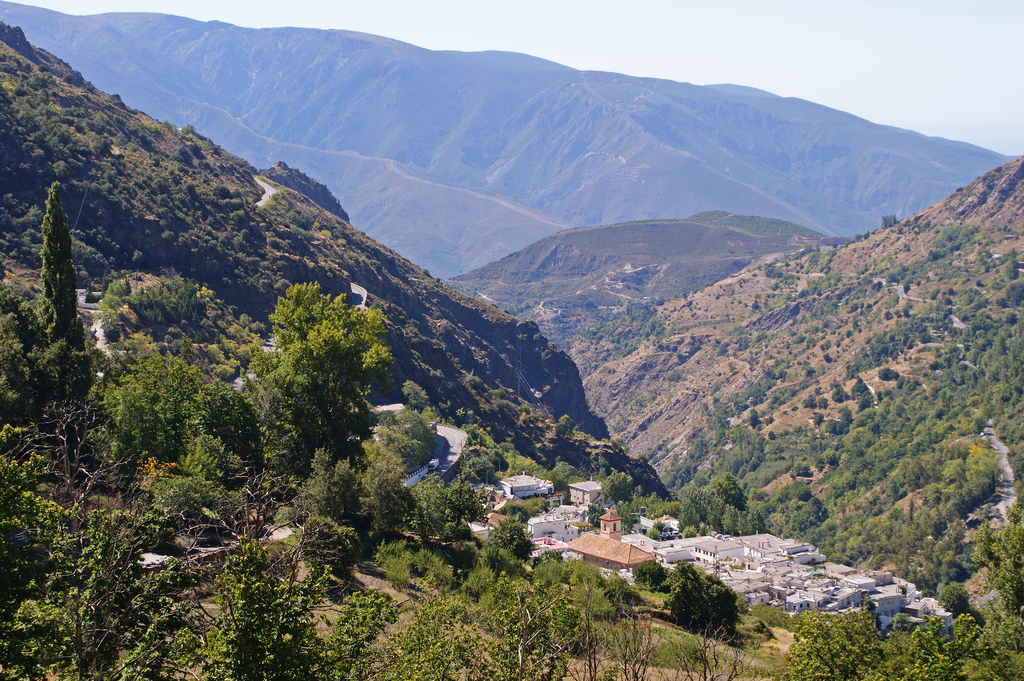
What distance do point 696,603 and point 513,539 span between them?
7.44 meters

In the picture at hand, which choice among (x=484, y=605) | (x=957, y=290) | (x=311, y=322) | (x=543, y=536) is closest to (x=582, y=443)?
(x=543, y=536)

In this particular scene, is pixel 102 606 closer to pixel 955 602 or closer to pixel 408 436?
pixel 408 436

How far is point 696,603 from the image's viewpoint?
A: 30.8 meters

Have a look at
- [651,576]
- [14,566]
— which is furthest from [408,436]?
[14,566]

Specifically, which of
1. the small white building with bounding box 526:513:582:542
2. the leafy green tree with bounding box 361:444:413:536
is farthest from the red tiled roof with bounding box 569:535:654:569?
the leafy green tree with bounding box 361:444:413:536

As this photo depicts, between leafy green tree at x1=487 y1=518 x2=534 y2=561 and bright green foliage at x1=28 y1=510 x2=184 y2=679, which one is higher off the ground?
bright green foliage at x1=28 y1=510 x2=184 y2=679

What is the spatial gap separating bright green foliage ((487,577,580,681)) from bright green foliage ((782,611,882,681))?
699 centimetres

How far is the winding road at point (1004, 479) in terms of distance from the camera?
83188 millimetres

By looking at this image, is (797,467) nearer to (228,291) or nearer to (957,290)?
(957,290)

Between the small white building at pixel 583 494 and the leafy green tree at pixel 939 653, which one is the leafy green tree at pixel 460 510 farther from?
the small white building at pixel 583 494

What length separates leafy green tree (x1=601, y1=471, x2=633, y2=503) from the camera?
6869 centimetres

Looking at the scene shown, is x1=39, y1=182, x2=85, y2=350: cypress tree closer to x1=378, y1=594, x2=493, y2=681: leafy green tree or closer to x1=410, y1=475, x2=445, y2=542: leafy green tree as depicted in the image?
x1=410, y1=475, x2=445, y2=542: leafy green tree

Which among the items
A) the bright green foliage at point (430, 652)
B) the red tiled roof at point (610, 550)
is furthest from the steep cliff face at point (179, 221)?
the bright green foliage at point (430, 652)

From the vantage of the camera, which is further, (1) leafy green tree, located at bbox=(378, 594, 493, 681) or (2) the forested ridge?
(1) leafy green tree, located at bbox=(378, 594, 493, 681)
